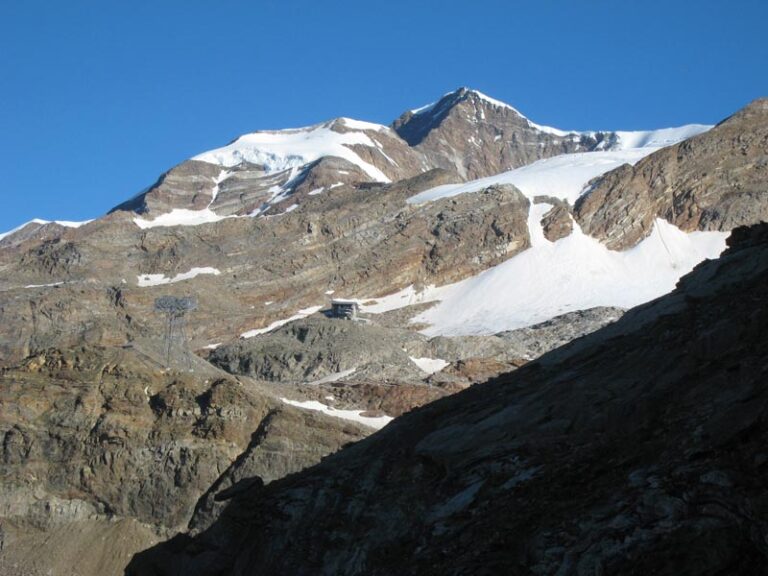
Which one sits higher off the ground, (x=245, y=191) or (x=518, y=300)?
(x=245, y=191)

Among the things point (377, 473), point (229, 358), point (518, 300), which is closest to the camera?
point (377, 473)

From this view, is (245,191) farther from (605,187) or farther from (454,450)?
(454,450)

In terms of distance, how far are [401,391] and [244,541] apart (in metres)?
43.3

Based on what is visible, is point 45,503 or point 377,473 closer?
point 377,473

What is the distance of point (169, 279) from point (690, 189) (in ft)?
221

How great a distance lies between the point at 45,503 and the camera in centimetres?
4762

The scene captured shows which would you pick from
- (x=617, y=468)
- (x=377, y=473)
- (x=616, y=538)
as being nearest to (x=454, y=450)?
(x=377, y=473)

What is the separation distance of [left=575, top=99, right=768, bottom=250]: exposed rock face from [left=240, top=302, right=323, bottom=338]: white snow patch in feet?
126

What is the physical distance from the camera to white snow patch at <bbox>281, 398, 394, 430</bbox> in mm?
63156

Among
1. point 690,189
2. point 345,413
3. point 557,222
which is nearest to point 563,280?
point 557,222

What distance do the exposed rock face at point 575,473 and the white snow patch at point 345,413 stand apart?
31.4 metres

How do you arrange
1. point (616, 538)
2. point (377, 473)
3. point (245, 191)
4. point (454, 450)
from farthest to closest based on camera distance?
point (245, 191)
point (377, 473)
point (454, 450)
point (616, 538)

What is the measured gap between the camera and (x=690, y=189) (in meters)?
128

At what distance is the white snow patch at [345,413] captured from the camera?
63.2 meters
